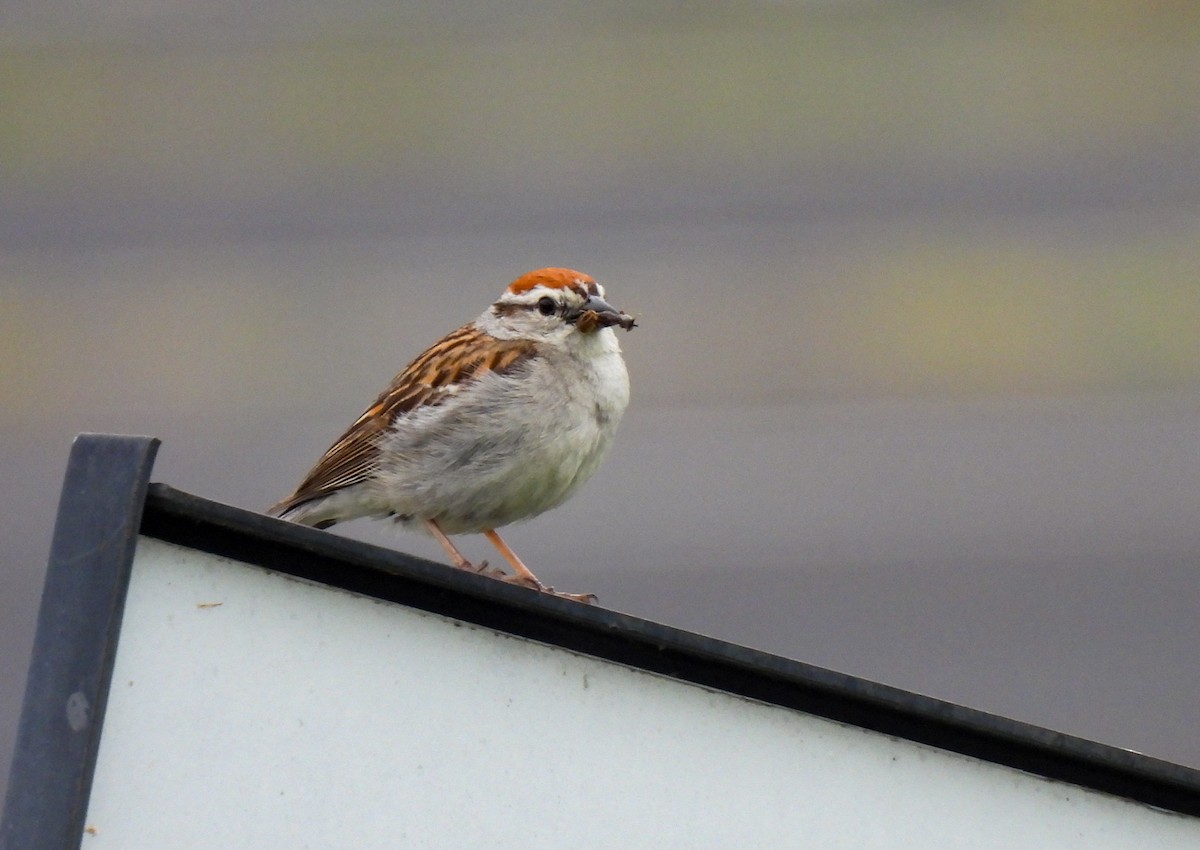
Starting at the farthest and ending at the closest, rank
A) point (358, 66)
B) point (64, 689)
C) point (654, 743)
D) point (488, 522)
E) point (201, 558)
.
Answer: point (358, 66), point (488, 522), point (654, 743), point (201, 558), point (64, 689)

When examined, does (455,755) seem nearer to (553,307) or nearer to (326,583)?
(326,583)

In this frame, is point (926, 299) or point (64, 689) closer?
point (64, 689)

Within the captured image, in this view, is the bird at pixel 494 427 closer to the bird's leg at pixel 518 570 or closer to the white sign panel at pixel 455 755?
the bird's leg at pixel 518 570

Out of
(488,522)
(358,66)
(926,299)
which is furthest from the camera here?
(358,66)

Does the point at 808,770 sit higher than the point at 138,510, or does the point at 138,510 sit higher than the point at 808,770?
the point at 138,510

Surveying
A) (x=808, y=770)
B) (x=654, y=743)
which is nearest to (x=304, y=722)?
(x=654, y=743)

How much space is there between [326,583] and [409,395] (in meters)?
2.42

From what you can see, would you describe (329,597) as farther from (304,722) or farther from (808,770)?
(808,770)

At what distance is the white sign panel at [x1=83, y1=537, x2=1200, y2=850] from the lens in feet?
8.19

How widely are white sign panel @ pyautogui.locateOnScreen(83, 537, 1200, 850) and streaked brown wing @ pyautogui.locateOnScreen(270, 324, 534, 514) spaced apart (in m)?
2.18

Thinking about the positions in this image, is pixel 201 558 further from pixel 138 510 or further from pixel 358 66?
pixel 358 66

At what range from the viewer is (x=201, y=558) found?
258cm

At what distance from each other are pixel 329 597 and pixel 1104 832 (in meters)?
1.39

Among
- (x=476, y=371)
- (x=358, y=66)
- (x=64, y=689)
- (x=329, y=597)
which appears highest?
(x=358, y=66)
